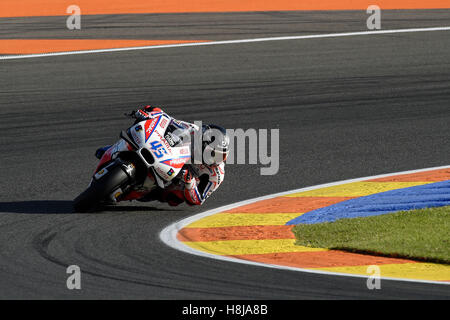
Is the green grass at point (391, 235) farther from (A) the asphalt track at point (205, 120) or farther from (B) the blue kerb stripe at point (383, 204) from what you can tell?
(A) the asphalt track at point (205, 120)

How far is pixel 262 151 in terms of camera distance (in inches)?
521

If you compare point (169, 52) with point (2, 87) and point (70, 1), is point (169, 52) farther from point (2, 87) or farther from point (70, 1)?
point (70, 1)

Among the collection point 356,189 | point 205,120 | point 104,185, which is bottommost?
point 356,189

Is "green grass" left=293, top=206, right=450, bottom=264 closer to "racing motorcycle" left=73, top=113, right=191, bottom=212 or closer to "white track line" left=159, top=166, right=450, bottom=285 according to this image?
"white track line" left=159, top=166, right=450, bottom=285

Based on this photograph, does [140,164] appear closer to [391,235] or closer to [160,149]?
[160,149]

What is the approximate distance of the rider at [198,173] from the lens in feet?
32.8

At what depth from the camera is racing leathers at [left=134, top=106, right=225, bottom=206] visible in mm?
10086

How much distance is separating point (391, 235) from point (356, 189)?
215 centimetres

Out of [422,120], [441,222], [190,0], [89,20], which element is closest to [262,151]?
[422,120]

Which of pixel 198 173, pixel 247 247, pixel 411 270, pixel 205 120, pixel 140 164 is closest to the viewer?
pixel 411 270

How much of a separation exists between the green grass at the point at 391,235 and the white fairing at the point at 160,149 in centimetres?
144

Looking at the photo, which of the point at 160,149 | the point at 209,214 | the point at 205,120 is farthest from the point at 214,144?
the point at 205,120

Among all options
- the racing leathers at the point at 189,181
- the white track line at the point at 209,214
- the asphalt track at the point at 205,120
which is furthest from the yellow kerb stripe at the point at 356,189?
the racing leathers at the point at 189,181

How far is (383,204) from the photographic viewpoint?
32.9ft
